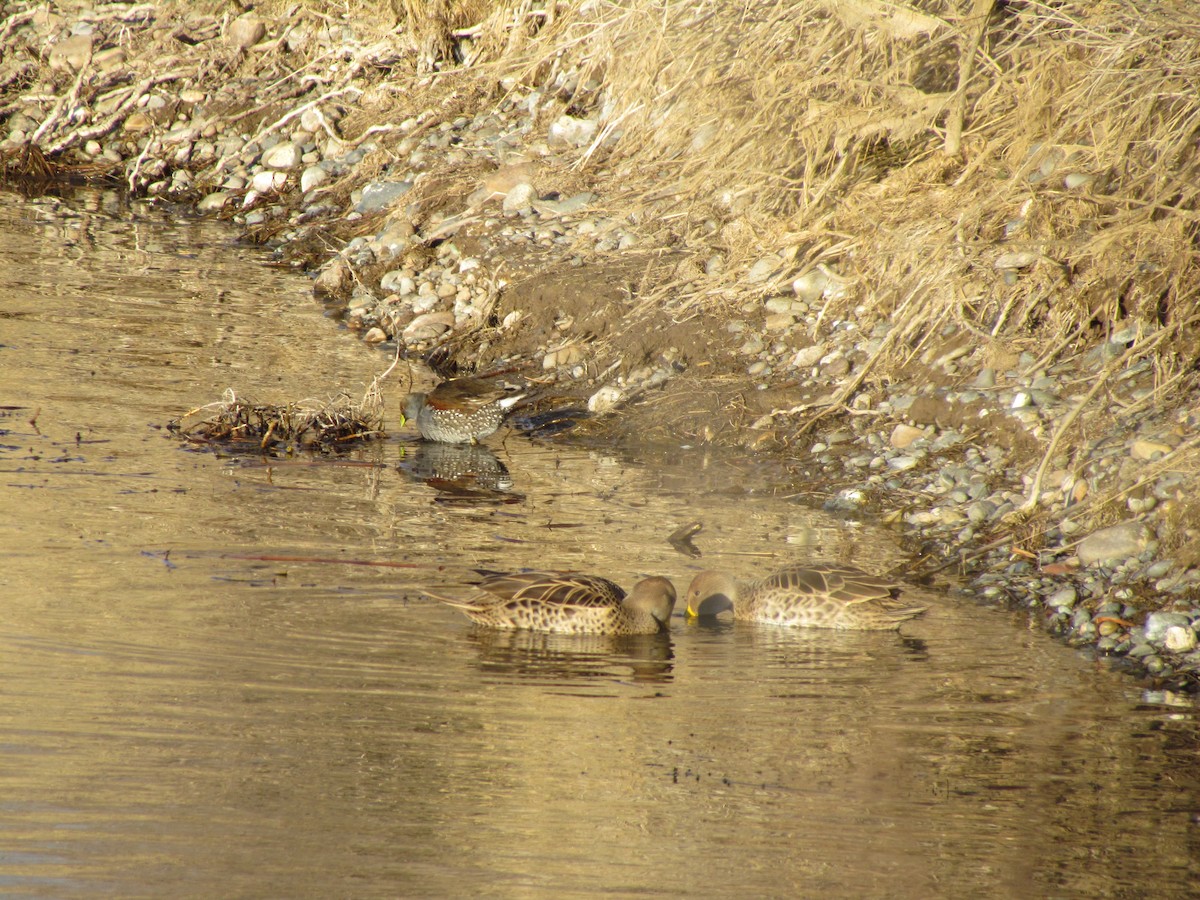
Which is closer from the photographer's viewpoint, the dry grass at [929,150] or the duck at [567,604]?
the duck at [567,604]

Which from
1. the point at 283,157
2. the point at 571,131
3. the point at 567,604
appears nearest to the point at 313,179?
the point at 283,157

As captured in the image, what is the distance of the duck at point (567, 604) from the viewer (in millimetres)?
6953

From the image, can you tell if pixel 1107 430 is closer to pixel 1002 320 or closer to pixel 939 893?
pixel 1002 320

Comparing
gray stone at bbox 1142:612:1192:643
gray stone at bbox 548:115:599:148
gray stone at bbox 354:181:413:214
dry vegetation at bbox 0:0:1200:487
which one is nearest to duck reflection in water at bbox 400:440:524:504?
dry vegetation at bbox 0:0:1200:487

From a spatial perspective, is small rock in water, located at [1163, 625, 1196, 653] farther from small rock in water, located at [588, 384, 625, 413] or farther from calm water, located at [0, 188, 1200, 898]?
small rock in water, located at [588, 384, 625, 413]

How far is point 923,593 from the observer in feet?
25.2

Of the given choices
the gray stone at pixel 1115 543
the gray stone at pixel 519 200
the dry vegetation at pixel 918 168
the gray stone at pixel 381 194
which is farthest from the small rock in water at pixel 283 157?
the gray stone at pixel 1115 543

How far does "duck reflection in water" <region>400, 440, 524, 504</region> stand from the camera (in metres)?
9.16

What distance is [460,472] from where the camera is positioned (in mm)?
9727

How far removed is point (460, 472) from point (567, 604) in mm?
2923

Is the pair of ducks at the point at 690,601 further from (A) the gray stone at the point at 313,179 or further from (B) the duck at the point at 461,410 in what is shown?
(A) the gray stone at the point at 313,179

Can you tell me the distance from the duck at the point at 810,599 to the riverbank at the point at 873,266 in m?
0.84

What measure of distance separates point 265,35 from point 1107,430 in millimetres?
14637

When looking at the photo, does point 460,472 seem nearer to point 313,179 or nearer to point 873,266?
point 873,266
